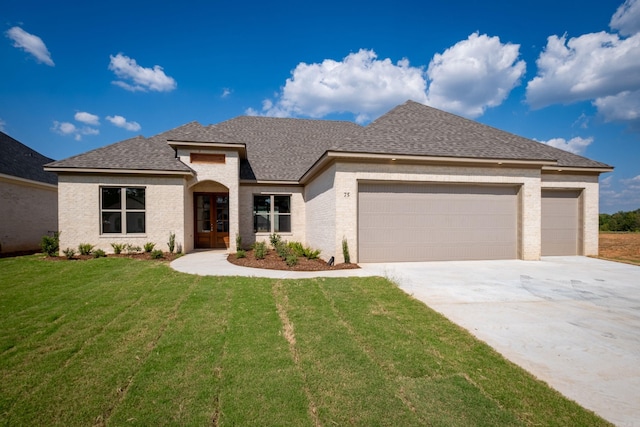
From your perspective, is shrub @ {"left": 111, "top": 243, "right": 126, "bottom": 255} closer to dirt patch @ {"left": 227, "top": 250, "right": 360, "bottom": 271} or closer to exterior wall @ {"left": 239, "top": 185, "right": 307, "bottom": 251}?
dirt patch @ {"left": 227, "top": 250, "right": 360, "bottom": 271}

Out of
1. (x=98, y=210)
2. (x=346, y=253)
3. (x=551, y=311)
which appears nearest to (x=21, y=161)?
(x=98, y=210)

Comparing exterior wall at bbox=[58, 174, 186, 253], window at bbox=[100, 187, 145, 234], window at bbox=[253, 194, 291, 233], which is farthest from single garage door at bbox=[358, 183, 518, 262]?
window at bbox=[100, 187, 145, 234]

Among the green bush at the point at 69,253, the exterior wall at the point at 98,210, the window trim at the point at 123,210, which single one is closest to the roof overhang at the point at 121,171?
the exterior wall at the point at 98,210

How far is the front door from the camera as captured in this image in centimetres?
1479

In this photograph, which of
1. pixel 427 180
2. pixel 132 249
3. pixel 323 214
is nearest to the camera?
pixel 427 180

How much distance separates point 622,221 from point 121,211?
4275 centimetres

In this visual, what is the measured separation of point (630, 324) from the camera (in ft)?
15.9

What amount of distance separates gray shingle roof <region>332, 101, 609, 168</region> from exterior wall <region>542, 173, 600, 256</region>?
62 cm

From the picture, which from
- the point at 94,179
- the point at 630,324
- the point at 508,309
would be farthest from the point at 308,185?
the point at 630,324

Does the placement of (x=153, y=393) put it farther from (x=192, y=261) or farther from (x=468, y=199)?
(x=468, y=199)

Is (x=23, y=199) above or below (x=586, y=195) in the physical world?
below

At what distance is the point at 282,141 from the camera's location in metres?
17.7

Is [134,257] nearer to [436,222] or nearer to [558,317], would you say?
[436,222]

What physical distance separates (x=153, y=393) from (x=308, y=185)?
38.9 ft
